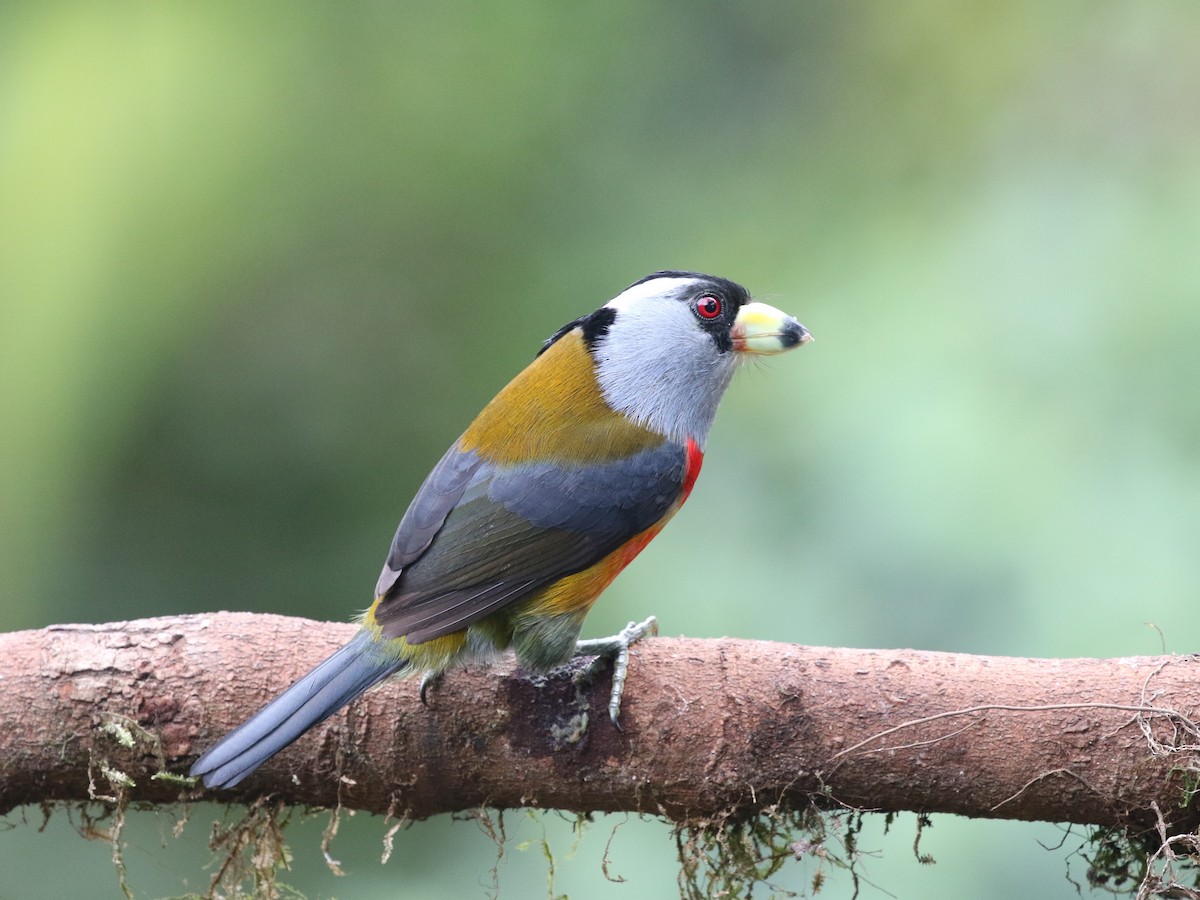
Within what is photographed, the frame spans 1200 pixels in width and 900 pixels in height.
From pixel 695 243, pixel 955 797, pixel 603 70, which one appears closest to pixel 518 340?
pixel 695 243

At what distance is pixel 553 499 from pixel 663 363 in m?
0.53

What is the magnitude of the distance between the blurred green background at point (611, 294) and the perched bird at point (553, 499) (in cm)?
83

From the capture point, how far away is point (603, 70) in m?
4.83

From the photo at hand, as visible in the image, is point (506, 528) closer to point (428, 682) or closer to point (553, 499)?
point (553, 499)

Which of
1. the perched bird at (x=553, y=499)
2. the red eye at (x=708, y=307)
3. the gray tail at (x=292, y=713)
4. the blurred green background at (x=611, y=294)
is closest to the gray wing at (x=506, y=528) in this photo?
the perched bird at (x=553, y=499)

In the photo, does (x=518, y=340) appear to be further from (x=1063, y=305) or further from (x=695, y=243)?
(x=1063, y=305)

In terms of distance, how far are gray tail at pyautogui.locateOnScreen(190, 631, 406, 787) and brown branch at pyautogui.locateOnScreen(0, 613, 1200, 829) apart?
16 centimetres

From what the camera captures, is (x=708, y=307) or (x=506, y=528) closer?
(x=506, y=528)

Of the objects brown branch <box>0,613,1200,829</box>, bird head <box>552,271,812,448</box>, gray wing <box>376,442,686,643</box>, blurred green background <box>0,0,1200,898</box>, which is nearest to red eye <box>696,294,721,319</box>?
bird head <box>552,271,812,448</box>

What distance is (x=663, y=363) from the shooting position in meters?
3.07

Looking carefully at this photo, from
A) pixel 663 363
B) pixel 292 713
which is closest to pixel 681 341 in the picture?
pixel 663 363

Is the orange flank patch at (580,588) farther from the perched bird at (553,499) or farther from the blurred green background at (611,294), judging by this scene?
the blurred green background at (611,294)

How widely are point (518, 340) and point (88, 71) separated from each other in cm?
181

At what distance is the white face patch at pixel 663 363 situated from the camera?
3012mm
